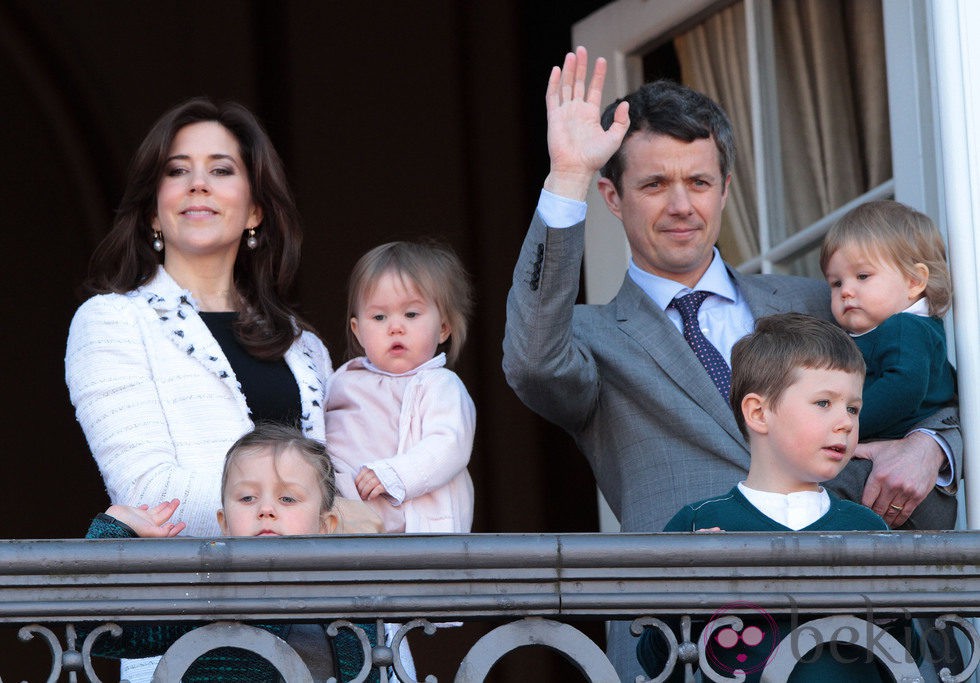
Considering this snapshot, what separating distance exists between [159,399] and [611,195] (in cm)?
103

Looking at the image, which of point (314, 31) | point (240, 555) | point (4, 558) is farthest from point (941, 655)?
point (314, 31)

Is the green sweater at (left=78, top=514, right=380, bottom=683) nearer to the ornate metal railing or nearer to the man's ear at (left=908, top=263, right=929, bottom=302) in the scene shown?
the ornate metal railing

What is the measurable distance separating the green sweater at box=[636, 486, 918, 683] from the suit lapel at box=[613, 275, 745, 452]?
0.33 metres

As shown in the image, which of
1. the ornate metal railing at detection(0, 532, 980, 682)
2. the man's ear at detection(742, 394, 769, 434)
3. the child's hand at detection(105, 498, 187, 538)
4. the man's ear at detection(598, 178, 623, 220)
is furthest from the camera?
→ the man's ear at detection(598, 178, 623, 220)

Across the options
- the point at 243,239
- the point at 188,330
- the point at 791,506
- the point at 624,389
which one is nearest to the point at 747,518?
the point at 791,506

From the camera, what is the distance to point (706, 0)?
14.8ft

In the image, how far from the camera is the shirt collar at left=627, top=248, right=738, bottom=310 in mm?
3477

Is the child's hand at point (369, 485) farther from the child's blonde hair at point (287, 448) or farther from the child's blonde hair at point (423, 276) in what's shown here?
the child's blonde hair at point (423, 276)

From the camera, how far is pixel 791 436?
9.51 feet

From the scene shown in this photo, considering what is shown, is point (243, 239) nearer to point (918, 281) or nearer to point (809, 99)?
point (918, 281)

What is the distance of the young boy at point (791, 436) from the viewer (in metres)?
2.87

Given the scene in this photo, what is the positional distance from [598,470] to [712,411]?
290mm

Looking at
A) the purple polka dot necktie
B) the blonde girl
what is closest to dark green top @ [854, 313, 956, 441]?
the purple polka dot necktie

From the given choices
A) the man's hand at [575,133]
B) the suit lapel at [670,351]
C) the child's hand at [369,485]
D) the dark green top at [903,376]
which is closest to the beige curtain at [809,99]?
the dark green top at [903,376]
